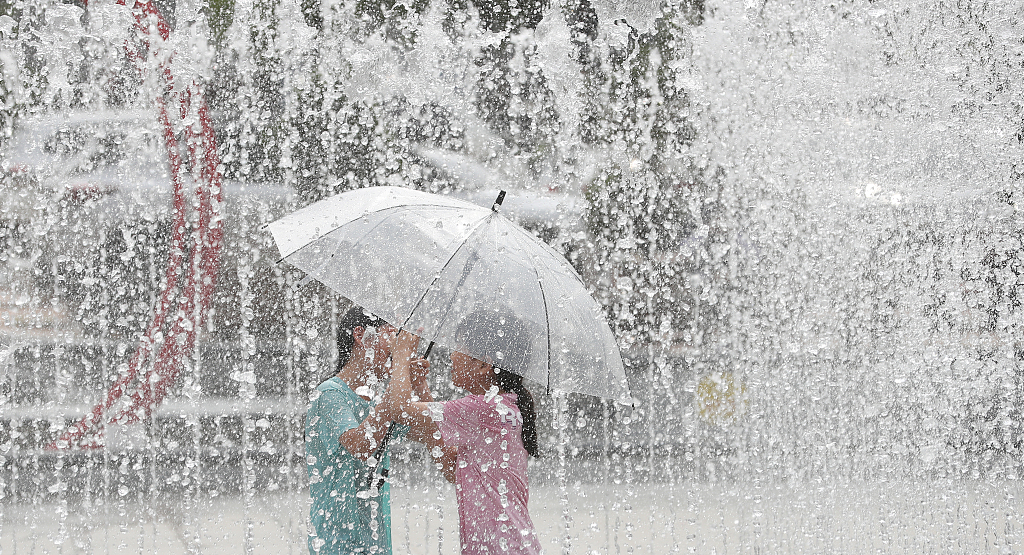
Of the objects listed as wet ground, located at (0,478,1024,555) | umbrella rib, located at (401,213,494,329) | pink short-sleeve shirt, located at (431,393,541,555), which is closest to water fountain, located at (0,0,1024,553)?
wet ground, located at (0,478,1024,555)

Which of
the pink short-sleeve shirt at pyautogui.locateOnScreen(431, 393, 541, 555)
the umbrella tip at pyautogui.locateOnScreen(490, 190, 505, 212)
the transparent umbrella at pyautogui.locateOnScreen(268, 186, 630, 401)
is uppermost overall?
the umbrella tip at pyautogui.locateOnScreen(490, 190, 505, 212)

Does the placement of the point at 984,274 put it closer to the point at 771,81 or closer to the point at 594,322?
the point at 771,81

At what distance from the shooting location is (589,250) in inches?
248

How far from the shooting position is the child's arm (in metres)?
2.10

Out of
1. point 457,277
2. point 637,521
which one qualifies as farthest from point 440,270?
point 637,521

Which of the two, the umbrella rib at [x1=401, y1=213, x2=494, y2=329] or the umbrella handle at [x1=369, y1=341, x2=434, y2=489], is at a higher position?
the umbrella rib at [x1=401, y1=213, x2=494, y2=329]

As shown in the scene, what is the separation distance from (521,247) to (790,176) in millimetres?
3944

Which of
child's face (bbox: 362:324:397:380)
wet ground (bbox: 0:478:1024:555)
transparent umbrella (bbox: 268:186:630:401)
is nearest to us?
transparent umbrella (bbox: 268:186:630:401)

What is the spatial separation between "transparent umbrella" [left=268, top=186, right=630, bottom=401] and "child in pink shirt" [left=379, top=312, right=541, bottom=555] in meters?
0.05

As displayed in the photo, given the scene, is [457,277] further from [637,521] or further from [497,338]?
[637,521]

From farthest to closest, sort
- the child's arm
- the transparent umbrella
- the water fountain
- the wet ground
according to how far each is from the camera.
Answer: the water fountain
the wet ground
the transparent umbrella
the child's arm

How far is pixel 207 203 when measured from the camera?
5.42 metres

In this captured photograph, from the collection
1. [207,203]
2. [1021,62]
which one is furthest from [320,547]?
[1021,62]

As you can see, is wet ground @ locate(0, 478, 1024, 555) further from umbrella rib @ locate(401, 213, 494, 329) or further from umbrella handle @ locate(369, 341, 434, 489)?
umbrella rib @ locate(401, 213, 494, 329)
